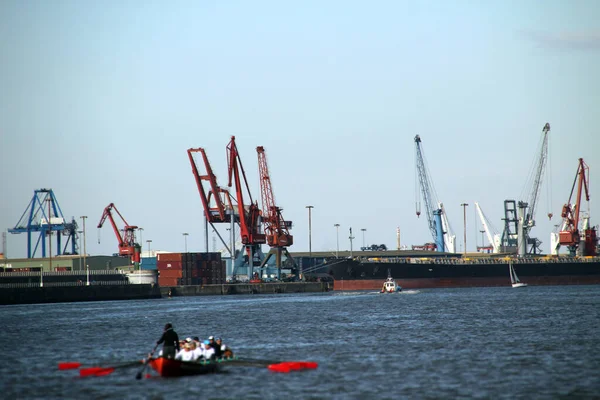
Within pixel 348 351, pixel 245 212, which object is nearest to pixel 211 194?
pixel 245 212

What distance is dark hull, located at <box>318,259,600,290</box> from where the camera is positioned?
542 ft

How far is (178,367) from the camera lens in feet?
145

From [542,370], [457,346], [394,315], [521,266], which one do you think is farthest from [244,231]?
[542,370]

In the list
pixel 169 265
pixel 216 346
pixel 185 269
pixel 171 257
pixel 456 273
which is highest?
pixel 171 257

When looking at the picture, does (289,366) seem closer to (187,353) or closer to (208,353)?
(208,353)

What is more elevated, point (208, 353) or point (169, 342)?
point (169, 342)

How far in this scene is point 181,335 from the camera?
7069cm

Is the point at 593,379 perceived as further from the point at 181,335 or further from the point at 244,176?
the point at 244,176

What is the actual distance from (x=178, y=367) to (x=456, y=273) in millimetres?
128072

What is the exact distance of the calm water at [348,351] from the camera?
1594 inches

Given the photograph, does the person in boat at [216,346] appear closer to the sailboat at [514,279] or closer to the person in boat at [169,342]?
the person in boat at [169,342]

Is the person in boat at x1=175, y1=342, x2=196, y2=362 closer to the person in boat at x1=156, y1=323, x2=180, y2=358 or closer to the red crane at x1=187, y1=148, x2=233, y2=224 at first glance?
the person in boat at x1=156, y1=323, x2=180, y2=358

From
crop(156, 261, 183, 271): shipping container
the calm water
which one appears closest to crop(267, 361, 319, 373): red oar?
the calm water

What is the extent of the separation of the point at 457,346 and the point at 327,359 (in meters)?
10.6
